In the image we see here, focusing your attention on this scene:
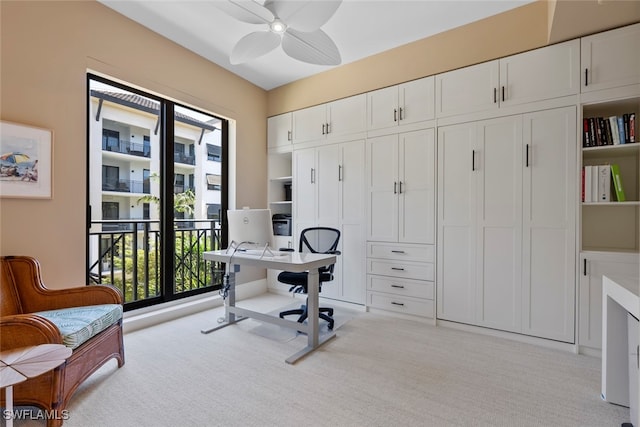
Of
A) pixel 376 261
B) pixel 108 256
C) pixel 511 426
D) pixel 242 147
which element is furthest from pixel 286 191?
pixel 511 426

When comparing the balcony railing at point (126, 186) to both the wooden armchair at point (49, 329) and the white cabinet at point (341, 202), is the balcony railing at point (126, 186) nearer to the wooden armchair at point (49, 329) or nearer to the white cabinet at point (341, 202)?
the wooden armchair at point (49, 329)

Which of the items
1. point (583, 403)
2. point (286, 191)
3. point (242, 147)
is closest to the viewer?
point (583, 403)

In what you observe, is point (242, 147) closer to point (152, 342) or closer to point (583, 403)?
point (152, 342)

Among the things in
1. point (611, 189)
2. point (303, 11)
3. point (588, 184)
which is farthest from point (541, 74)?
point (303, 11)

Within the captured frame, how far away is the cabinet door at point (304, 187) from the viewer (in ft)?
13.1

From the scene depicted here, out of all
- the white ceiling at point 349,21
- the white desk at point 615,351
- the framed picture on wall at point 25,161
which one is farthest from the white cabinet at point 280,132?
the white desk at point 615,351

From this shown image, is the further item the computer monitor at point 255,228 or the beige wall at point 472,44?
the computer monitor at point 255,228

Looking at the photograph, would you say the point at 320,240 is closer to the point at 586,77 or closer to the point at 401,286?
the point at 401,286

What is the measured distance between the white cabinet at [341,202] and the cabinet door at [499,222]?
1.26m

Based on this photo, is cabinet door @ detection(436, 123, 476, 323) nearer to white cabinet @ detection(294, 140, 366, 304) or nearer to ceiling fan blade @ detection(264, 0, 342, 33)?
white cabinet @ detection(294, 140, 366, 304)

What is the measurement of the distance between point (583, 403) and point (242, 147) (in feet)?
13.6

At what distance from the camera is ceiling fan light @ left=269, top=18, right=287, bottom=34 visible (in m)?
2.01

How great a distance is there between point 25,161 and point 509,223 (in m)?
4.03

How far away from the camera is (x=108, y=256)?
127 inches
